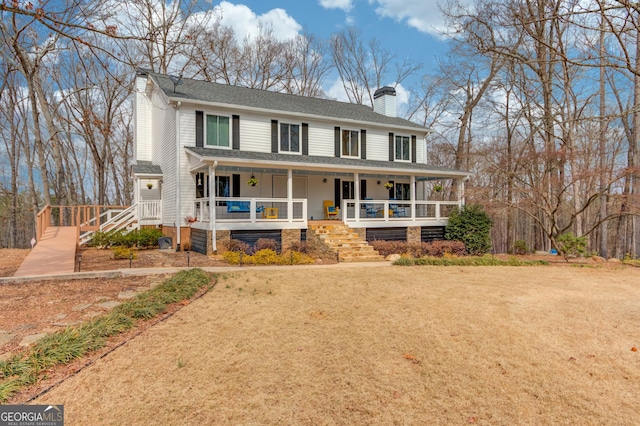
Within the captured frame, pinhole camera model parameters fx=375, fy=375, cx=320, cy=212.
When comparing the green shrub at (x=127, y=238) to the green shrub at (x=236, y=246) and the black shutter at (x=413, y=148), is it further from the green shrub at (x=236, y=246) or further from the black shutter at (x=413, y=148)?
the black shutter at (x=413, y=148)

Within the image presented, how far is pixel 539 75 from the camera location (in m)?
19.7

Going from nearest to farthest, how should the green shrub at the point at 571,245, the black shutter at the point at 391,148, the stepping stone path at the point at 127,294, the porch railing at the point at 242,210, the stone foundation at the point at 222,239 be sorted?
the stepping stone path at the point at 127,294
the stone foundation at the point at 222,239
the porch railing at the point at 242,210
the green shrub at the point at 571,245
the black shutter at the point at 391,148

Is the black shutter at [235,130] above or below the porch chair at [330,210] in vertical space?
above

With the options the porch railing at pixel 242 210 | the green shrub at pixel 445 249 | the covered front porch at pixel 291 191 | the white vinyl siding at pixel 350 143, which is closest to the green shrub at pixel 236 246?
the covered front porch at pixel 291 191

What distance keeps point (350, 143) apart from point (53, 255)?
1257 cm

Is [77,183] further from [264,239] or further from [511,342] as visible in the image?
[511,342]

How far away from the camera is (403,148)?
19.6 metres

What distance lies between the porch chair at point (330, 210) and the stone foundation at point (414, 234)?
330cm

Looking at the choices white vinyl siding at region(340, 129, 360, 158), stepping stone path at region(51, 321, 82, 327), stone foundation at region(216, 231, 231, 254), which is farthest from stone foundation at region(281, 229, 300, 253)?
stepping stone path at region(51, 321, 82, 327)

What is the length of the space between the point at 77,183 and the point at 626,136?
1511 inches

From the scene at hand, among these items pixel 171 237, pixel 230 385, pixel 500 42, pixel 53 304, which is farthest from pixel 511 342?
pixel 500 42

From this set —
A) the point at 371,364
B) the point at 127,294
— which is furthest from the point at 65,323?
the point at 371,364

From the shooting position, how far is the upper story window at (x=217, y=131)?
588 inches

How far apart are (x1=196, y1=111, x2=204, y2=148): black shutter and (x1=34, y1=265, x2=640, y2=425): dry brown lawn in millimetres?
9175
